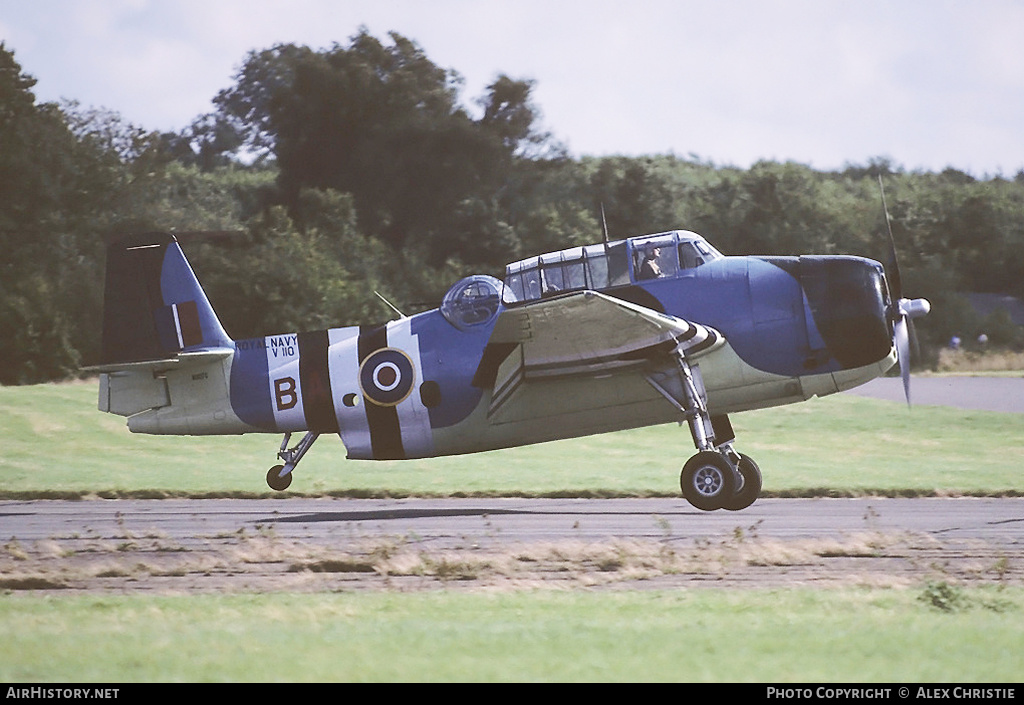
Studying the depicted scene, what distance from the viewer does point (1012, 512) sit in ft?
50.2

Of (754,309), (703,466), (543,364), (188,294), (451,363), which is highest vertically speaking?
(188,294)

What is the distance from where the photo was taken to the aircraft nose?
14.9 metres

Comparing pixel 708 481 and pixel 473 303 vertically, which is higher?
pixel 473 303

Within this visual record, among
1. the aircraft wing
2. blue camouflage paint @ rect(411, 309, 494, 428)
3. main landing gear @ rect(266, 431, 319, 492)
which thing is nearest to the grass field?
the aircraft wing

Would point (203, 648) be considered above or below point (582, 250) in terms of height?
below

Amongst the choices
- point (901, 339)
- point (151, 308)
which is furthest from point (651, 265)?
point (151, 308)

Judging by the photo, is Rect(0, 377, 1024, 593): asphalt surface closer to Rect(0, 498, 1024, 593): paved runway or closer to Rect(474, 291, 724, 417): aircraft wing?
Rect(0, 498, 1024, 593): paved runway

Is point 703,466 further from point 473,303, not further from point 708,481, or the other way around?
point 473,303

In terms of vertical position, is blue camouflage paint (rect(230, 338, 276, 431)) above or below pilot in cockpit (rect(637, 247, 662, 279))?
below

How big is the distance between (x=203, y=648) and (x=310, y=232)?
109ft

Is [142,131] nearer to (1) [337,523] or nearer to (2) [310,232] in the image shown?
(2) [310,232]

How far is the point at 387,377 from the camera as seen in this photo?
53.3ft

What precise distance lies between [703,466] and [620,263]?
2719mm
